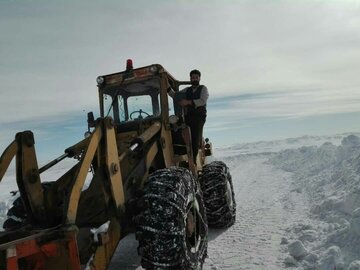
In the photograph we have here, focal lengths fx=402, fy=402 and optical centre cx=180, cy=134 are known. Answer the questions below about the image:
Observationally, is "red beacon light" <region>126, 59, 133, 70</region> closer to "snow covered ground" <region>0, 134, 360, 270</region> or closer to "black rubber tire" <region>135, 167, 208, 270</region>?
"black rubber tire" <region>135, 167, 208, 270</region>

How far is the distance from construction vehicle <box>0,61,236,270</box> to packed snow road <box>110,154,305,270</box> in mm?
641

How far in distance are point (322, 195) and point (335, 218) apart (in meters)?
2.72

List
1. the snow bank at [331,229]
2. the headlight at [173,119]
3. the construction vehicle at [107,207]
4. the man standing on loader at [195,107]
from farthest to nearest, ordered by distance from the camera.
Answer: the man standing on loader at [195,107]
the headlight at [173,119]
the snow bank at [331,229]
the construction vehicle at [107,207]

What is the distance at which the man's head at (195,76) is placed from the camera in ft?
22.9

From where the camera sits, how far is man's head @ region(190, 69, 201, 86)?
6.98 meters

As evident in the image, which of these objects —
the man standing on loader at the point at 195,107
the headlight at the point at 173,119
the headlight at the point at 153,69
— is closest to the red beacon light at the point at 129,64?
the headlight at the point at 153,69

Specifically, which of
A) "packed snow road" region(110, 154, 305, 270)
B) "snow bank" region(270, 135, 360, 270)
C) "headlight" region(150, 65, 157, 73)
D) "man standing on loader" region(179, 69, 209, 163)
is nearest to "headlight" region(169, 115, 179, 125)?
"man standing on loader" region(179, 69, 209, 163)

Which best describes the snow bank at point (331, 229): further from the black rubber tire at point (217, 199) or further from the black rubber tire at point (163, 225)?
the black rubber tire at point (163, 225)

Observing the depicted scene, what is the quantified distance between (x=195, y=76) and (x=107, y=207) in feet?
10.6

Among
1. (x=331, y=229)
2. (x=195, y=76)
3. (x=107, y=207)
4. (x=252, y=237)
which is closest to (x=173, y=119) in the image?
(x=195, y=76)

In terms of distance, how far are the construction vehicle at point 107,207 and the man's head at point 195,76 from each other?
730 mm

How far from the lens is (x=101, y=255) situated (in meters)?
3.92

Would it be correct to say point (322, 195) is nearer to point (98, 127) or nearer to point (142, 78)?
point (142, 78)

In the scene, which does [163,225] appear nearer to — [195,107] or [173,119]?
[173,119]
